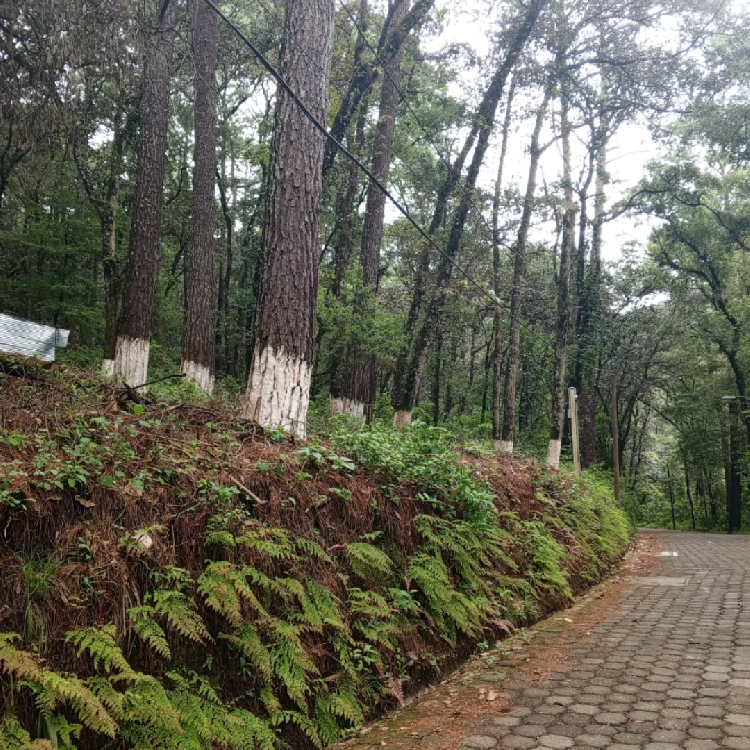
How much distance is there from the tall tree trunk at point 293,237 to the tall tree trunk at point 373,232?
5.94 m

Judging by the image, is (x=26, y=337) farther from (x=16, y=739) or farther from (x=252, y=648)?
(x=16, y=739)

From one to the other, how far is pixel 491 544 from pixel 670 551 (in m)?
12.6

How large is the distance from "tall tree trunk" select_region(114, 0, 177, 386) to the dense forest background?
5 centimetres

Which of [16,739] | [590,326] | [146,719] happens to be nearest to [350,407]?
[146,719]

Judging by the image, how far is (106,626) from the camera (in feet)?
9.55

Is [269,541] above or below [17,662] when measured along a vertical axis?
above

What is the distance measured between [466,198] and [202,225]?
6012mm

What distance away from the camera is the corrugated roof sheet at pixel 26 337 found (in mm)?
16042

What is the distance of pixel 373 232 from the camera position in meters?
13.9

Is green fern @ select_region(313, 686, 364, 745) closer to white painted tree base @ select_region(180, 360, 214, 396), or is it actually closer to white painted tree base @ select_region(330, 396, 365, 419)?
white painted tree base @ select_region(330, 396, 365, 419)

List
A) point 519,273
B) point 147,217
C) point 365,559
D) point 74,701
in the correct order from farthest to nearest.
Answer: point 519,273
point 147,217
point 365,559
point 74,701

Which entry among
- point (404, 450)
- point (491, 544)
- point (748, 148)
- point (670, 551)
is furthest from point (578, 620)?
point (748, 148)

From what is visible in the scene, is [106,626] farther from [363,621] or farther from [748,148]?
[748,148]

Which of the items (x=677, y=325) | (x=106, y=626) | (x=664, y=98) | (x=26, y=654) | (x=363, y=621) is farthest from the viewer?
(x=677, y=325)
